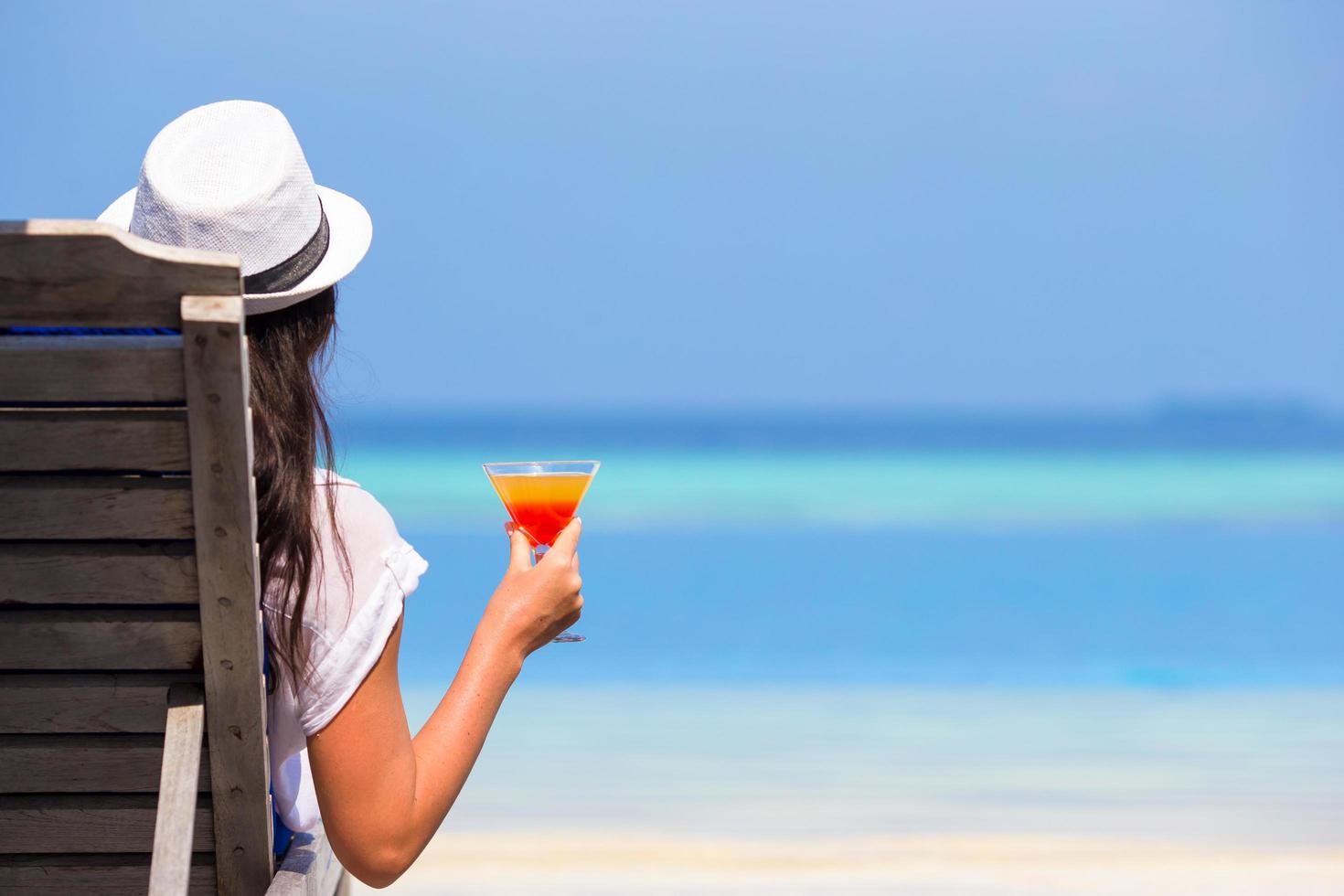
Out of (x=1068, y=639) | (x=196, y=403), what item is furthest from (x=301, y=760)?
(x=1068, y=639)

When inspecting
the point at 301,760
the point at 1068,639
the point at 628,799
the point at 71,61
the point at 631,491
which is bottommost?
the point at 631,491

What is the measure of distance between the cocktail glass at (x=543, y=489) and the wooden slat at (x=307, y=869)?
46cm

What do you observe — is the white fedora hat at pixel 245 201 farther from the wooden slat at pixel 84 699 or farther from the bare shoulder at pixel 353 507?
the wooden slat at pixel 84 699

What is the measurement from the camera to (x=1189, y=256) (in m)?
23.0

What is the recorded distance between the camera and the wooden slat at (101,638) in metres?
0.97

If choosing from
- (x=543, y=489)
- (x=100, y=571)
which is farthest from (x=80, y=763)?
(x=543, y=489)

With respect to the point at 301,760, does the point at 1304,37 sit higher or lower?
higher

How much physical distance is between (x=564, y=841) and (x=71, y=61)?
69.0 ft

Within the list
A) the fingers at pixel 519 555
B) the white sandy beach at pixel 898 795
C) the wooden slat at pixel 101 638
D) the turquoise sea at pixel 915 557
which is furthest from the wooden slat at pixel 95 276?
the turquoise sea at pixel 915 557

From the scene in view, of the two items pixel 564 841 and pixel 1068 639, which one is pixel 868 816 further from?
pixel 1068 639

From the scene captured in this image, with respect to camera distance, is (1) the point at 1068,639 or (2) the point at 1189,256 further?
(2) the point at 1189,256

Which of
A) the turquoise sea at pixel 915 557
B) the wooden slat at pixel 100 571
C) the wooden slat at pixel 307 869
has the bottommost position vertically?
the turquoise sea at pixel 915 557

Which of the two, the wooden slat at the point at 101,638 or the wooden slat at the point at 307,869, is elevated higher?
the wooden slat at the point at 101,638

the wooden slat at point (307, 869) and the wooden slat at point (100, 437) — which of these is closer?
the wooden slat at point (100, 437)
